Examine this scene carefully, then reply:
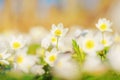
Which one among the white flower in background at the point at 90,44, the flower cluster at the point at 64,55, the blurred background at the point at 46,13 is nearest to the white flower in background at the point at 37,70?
the flower cluster at the point at 64,55

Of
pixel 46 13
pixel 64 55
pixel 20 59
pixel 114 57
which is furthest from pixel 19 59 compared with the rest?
pixel 46 13

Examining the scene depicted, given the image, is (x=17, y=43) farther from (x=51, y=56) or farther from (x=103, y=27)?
(x=103, y=27)

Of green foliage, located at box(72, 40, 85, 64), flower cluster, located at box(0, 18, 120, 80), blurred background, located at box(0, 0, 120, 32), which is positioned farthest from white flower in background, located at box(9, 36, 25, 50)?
blurred background, located at box(0, 0, 120, 32)

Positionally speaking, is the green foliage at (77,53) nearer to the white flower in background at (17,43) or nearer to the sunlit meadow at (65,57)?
the sunlit meadow at (65,57)

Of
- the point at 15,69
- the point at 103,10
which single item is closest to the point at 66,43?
the point at 15,69

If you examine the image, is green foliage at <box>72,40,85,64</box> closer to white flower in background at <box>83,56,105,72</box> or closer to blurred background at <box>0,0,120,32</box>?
white flower in background at <box>83,56,105,72</box>

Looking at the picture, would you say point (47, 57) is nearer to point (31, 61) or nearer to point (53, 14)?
point (31, 61)
